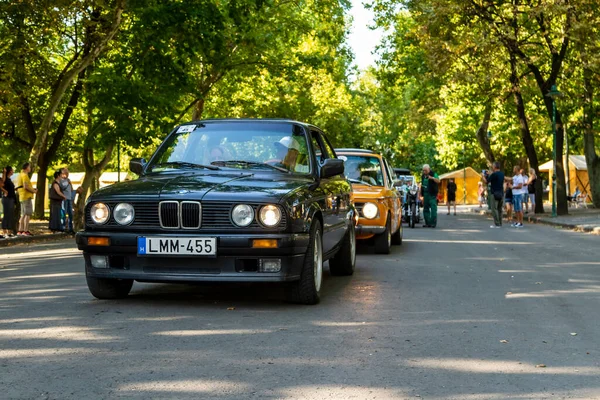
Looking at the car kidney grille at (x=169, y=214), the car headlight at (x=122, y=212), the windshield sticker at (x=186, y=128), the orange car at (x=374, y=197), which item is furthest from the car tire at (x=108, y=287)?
the orange car at (x=374, y=197)

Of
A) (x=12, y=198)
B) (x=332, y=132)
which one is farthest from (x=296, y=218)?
(x=332, y=132)

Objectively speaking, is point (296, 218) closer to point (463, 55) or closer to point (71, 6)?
point (71, 6)

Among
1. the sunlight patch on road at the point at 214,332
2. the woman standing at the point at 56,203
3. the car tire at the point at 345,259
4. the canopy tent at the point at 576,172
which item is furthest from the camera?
the canopy tent at the point at 576,172

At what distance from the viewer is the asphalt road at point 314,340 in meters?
5.25

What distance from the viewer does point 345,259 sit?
11289 millimetres

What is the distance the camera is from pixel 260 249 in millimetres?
7898

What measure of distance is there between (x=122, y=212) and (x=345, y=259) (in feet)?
12.3

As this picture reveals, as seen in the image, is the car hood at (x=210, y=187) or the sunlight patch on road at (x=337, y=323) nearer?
the sunlight patch on road at (x=337, y=323)

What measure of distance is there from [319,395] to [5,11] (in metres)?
20.0

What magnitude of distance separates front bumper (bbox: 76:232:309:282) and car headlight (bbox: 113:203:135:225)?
5.5 inches

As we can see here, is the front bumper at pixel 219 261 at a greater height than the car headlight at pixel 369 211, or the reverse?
the car headlight at pixel 369 211

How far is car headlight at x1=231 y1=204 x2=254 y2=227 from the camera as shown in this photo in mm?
7969

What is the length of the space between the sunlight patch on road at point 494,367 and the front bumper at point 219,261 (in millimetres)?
2161

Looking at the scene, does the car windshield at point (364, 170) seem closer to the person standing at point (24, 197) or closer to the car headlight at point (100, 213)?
the car headlight at point (100, 213)
